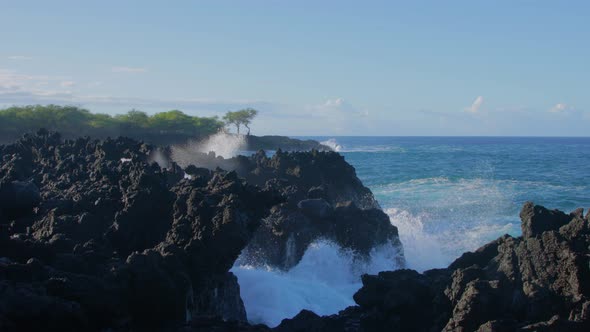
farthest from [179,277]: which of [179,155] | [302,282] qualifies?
[179,155]

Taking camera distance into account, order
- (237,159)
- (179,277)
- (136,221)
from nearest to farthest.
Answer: (179,277), (136,221), (237,159)

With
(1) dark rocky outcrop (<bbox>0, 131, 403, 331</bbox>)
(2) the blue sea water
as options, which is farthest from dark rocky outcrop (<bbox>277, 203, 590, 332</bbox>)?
(2) the blue sea water

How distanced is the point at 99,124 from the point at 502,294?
59390mm

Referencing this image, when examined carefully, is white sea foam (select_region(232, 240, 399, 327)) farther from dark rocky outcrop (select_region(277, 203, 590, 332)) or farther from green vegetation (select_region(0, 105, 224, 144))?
green vegetation (select_region(0, 105, 224, 144))

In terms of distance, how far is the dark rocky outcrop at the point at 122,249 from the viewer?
6.74 meters

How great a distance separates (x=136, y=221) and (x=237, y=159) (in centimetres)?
1494

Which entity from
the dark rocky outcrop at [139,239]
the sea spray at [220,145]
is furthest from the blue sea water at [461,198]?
the sea spray at [220,145]

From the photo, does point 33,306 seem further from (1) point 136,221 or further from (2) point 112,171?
(2) point 112,171

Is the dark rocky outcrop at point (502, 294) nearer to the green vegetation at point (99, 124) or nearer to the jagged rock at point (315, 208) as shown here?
the jagged rock at point (315, 208)

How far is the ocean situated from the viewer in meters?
12.9

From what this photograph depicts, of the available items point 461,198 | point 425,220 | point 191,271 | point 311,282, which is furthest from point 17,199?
point 461,198

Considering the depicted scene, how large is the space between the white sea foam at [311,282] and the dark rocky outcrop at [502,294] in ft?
8.15

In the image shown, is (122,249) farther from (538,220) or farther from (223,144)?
(223,144)

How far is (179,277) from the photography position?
8266 mm
